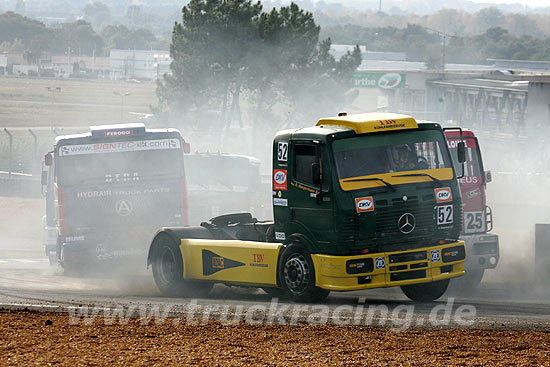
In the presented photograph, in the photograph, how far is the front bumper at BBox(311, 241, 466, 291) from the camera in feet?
38.8

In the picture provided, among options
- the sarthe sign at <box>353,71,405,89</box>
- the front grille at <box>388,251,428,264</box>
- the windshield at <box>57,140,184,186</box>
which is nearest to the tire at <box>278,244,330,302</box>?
the front grille at <box>388,251,428,264</box>

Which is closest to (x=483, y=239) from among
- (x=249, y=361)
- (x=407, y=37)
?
(x=249, y=361)

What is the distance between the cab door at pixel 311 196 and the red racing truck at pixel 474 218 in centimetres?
368

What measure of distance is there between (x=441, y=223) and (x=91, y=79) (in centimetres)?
15509

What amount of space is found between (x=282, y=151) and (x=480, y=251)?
4318 millimetres

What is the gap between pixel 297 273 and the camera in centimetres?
1235

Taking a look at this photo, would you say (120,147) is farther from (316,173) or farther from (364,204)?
(364,204)

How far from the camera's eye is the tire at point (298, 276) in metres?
12.2

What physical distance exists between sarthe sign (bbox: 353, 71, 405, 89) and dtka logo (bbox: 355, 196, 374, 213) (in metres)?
65.4

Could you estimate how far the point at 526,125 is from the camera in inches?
2296

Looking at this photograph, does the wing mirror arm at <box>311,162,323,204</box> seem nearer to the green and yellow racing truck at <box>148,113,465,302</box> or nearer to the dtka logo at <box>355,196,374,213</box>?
the green and yellow racing truck at <box>148,113,465,302</box>

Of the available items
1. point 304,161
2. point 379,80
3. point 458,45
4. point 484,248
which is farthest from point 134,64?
point 304,161

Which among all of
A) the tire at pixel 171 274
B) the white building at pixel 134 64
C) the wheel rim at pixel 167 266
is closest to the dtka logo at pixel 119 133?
the tire at pixel 171 274

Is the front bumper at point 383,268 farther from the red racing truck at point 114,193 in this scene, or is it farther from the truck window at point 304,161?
the red racing truck at point 114,193
